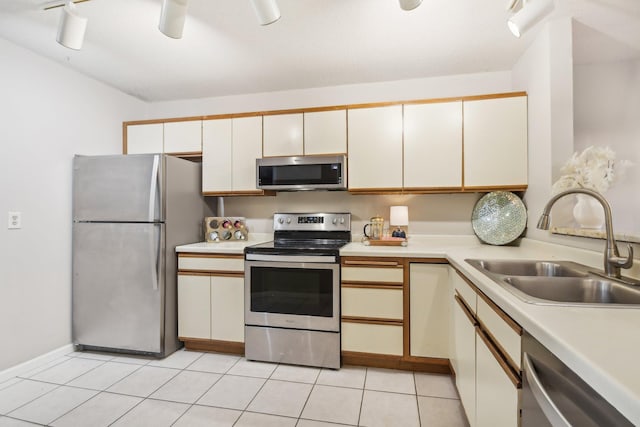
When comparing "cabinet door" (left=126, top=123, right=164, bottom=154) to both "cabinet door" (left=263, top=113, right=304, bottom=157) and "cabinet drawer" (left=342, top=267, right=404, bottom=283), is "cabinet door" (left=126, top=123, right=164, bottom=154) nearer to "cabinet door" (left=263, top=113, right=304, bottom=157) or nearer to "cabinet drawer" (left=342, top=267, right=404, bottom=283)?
"cabinet door" (left=263, top=113, right=304, bottom=157)

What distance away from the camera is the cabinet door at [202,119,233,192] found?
2.85 meters

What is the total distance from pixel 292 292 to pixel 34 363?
6.37 feet

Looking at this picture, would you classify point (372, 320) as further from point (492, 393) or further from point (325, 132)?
point (325, 132)

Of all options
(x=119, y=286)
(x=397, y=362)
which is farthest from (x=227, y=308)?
(x=397, y=362)

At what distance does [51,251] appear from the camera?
242 cm

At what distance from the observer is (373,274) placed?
7.33ft

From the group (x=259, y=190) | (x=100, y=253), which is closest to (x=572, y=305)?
(x=259, y=190)

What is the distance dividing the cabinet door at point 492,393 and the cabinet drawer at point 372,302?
0.84m

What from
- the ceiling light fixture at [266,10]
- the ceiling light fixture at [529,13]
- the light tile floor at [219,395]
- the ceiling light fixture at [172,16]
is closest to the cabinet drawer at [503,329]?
the light tile floor at [219,395]

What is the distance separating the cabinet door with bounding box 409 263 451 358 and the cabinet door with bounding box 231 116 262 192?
159 centimetres

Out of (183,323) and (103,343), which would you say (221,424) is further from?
(103,343)

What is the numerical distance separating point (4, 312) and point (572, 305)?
3.15m

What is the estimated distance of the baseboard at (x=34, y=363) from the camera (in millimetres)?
2115

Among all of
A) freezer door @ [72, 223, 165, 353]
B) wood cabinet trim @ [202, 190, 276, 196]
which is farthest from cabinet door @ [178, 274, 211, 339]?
wood cabinet trim @ [202, 190, 276, 196]
